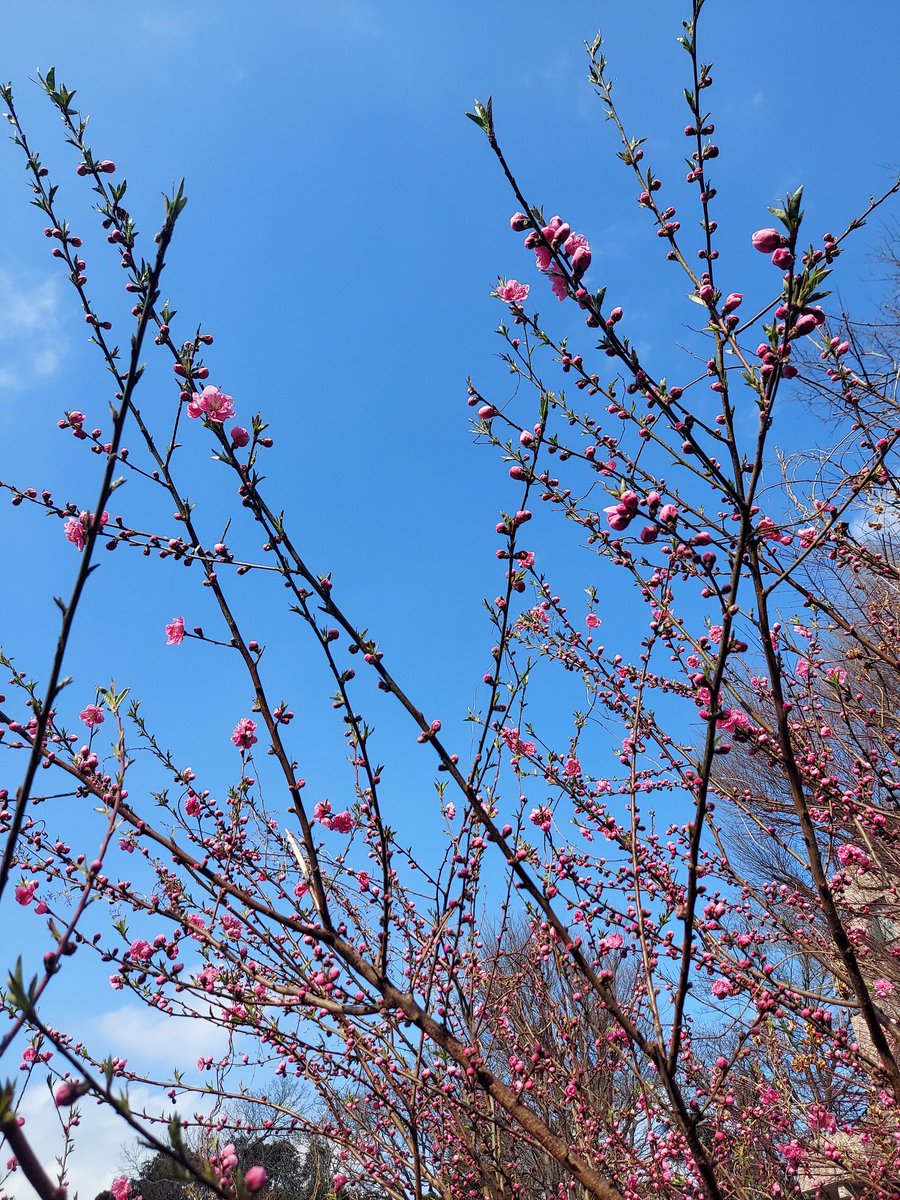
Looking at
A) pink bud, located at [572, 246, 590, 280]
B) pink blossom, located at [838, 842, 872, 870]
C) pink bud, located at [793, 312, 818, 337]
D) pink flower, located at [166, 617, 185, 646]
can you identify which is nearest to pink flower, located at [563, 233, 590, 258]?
pink bud, located at [572, 246, 590, 280]

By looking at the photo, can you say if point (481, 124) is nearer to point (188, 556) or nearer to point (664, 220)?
point (664, 220)

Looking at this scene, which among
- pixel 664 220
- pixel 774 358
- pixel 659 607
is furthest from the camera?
pixel 659 607

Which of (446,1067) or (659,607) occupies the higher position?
(659,607)

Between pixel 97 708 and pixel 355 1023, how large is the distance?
174 centimetres

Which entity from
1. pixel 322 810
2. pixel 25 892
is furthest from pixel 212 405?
pixel 25 892

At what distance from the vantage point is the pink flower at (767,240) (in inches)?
78.6

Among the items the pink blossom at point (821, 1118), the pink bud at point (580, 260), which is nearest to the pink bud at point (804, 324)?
the pink bud at point (580, 260)

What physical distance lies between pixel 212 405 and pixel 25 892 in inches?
90.5

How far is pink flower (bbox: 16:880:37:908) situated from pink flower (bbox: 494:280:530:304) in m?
3.10

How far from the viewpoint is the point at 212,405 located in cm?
237

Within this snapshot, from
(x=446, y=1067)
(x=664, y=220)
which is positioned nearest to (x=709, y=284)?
(x=664, y=220)

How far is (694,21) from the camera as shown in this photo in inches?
94.2

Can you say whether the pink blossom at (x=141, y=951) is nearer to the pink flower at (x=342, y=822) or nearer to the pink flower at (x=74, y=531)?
the pink flower at (x=342, y=822)

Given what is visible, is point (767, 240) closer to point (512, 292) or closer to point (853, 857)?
point (512, 292)
